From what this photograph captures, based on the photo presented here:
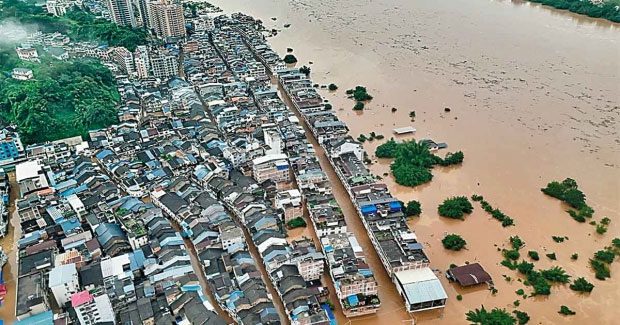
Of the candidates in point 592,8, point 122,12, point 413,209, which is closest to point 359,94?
point 413,209

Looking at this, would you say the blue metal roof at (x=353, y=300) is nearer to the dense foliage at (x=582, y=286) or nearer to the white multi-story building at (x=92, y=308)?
the white multi-story building at (x=92, y=308)

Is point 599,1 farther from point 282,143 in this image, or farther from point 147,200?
point 147,200

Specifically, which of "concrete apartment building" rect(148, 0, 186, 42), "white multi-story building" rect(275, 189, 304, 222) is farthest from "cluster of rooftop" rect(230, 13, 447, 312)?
"concrete apartment building" rect(148, 0, 186, 42)

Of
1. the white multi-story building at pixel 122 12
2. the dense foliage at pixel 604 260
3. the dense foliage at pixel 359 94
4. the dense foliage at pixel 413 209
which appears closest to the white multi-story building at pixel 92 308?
the dense foliage at pixel 413 209

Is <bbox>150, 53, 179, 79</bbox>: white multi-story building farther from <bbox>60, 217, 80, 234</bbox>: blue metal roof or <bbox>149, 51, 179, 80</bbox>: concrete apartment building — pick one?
<bbox>60, 217, 80, 234</bbox>: blue metal roof

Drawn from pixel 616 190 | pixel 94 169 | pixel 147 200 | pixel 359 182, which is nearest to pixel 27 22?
pixel 94 169

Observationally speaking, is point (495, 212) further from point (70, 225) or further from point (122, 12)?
point (122, 12)
